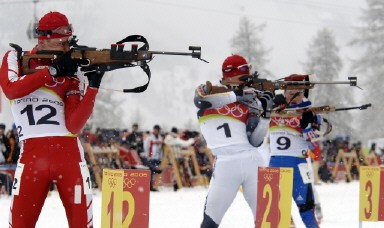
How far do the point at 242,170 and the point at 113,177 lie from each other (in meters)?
1.29

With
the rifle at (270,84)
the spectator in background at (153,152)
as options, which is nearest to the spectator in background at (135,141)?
the spectator in background at (153,152)

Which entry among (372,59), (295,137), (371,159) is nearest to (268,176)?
(295,137)

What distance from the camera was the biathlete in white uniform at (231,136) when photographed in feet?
26.2

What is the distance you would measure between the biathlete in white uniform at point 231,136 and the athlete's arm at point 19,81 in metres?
2.42

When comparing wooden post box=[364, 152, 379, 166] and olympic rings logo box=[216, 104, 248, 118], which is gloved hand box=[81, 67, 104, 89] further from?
wooden post box=[364, 152, 379, 166]

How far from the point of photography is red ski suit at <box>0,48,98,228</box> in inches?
230

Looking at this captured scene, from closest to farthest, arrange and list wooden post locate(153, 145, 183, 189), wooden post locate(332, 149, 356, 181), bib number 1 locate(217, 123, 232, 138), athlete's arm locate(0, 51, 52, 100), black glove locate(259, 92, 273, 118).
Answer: athlete's arm locate(0, 51, 52, 100)
black glove locate(259, 92, 273, 118)
bib number 1 locate(217, 123, 232, 138)
wooden post locate(153, 145, 183, 189)
wooden post locate(332, 149, 356, 181)

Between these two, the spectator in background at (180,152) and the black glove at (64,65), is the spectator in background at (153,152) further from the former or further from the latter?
the black glove at (64,65)

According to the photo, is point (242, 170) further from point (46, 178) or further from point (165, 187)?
point (165, 187)

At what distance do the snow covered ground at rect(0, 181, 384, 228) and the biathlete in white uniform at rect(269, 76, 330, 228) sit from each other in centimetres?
332

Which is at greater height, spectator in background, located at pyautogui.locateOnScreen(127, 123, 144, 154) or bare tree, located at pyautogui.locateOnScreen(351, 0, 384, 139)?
bare tree, located at pyautogui.locateOnScreen(351, 0, 384, 139)

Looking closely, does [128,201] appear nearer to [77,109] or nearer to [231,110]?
[231,110]

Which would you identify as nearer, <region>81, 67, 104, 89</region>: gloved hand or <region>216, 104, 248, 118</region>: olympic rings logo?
<region>81, 67, 104, 89</region>: gloved hand

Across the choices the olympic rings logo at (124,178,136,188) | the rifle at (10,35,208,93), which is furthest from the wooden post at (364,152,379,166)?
the rifle at (10,35,208,93)
